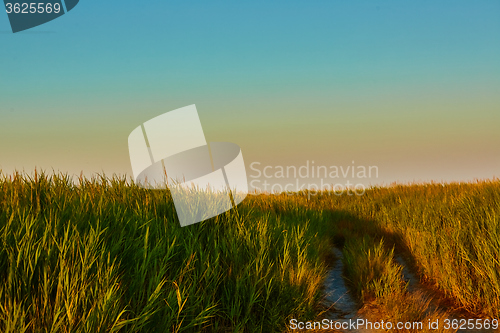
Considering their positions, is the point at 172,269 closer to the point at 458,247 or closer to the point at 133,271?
the point at 133,271

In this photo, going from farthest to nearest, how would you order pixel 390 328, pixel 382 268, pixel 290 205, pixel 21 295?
pixel 290 205
pixel 382 268
pixel 390 328
pixel 21 295

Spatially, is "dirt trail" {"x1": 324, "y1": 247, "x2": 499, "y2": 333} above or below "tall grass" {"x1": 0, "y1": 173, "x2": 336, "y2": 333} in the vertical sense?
below

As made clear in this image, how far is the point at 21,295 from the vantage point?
220cm

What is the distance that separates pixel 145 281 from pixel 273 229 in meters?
2.15

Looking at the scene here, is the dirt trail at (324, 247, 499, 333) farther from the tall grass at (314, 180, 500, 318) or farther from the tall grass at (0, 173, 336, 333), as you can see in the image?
the tall grass at (0, 173, 336, 333)

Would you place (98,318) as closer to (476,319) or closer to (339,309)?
(339,309)

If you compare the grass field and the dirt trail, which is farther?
the dirt trail

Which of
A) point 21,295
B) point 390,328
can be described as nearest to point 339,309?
point 390,328

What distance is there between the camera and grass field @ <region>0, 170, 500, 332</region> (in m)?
2.16

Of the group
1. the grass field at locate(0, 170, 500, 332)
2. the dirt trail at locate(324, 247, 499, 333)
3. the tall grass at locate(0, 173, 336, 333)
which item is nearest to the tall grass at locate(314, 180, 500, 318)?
the grass field at locate(0, 170, 500, 332)

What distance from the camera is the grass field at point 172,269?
7.09 ft

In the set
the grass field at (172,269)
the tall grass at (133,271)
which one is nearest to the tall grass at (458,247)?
the grass field at (172,269)

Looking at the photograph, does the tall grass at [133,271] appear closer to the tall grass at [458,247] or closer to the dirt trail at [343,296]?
the dirt trail at [343,296]

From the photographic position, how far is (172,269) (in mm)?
3107
